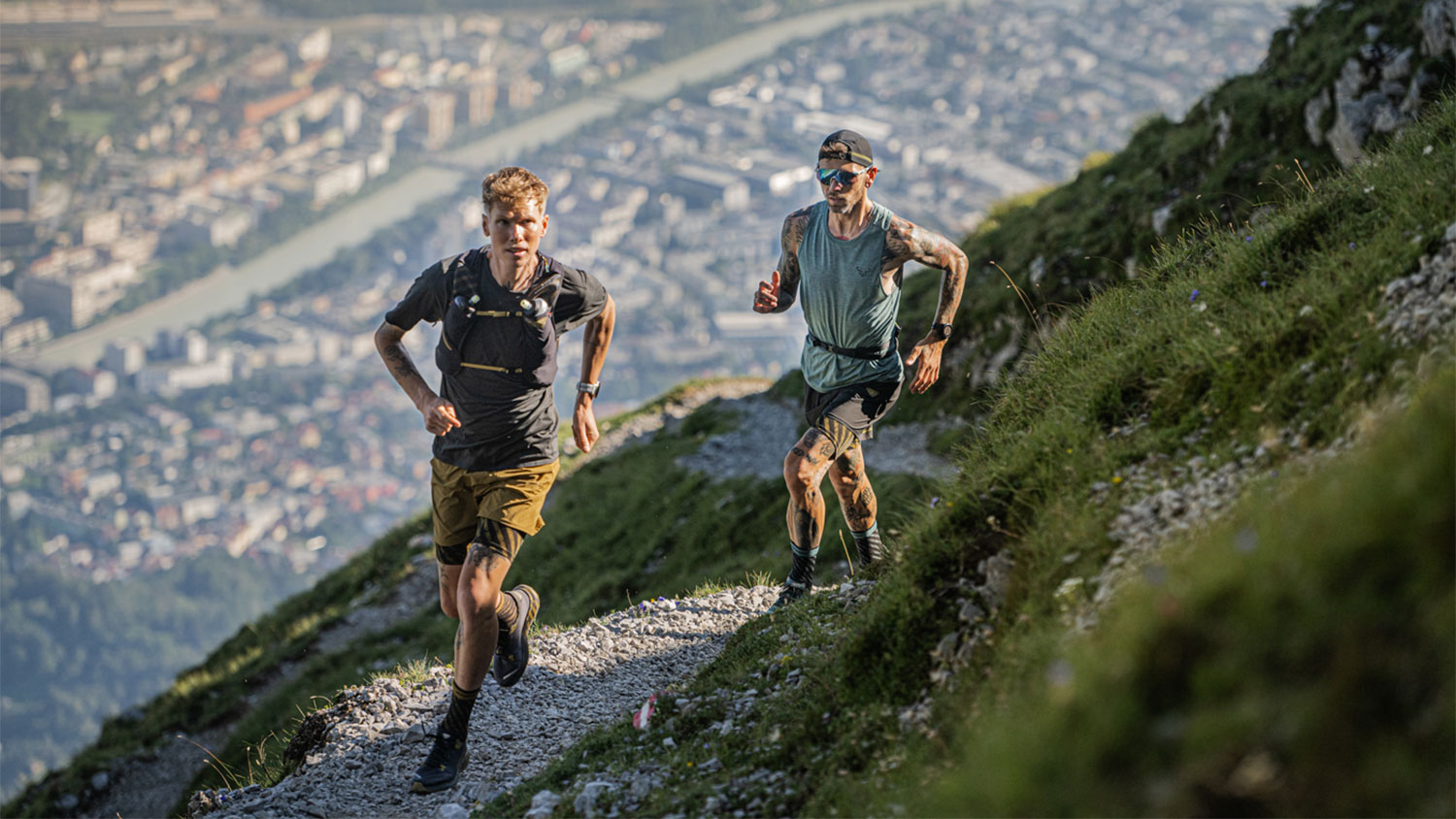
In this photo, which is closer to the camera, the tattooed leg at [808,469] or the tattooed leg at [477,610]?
the tattooed leg at [477,610]

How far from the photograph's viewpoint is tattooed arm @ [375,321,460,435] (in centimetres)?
610

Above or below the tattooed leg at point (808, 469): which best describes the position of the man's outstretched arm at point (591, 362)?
above

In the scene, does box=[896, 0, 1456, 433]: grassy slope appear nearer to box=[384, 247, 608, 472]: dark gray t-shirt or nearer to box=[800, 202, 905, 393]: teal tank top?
box=[800, 202, 905, 393]: teal tank top

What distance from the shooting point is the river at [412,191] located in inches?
3888

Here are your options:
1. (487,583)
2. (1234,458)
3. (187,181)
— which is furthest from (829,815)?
(187,181)

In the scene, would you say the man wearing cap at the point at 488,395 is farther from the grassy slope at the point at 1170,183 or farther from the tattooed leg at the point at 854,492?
the grassy slope at the point at 1170,183

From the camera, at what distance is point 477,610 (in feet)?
20.4

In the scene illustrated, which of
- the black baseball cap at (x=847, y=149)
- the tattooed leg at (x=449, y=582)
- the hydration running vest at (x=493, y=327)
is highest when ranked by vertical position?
the black baseball cap at (x=847, y=149)

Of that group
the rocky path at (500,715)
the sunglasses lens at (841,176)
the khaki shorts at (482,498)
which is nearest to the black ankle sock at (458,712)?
the rocky path at (500,715)

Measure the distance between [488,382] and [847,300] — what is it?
240 centimetres

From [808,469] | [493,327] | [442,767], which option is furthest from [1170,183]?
[442,767]

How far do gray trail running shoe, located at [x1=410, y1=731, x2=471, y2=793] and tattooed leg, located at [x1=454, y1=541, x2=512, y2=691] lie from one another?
0.40m

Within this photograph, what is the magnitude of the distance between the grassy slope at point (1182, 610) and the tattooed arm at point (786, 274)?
169 centimetres

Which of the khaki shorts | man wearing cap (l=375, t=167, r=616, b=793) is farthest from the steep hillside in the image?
the khaki shorts
